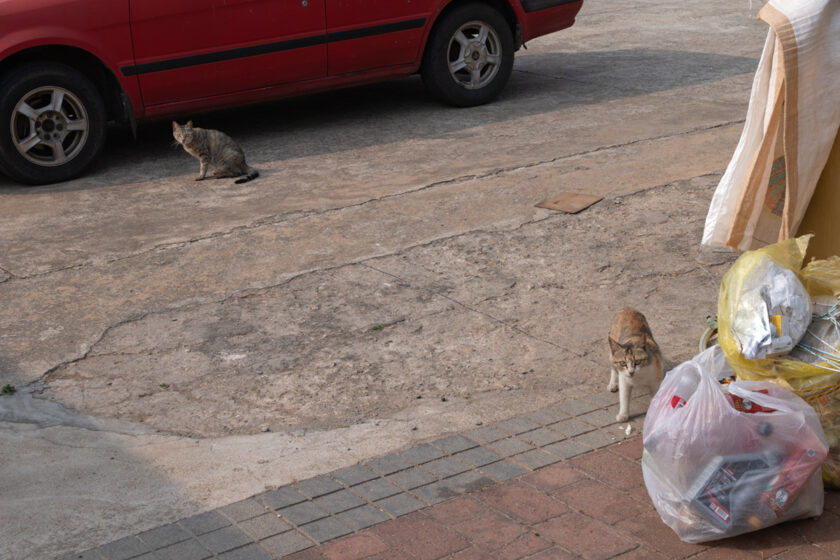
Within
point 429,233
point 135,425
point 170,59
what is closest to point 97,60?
point 170,59

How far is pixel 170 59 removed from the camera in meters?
8.05

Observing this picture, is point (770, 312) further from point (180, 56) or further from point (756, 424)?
point (180, 56)

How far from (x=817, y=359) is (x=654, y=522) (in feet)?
2.89

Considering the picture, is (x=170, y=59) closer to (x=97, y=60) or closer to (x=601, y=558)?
(x=97, y=60)

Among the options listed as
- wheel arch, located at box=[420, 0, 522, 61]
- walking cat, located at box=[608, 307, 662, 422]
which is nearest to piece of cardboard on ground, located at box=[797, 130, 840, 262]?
walking cat, located at box=[608, 307, 662, 422]

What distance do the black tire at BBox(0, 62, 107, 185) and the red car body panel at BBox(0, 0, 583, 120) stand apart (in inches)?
8.6

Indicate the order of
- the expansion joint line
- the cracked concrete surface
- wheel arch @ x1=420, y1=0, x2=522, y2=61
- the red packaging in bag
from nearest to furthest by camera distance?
the red packaging in bag → the cracked concrete surface → the expansion joint line → wheel arch @ x1=420, y1=0, x2=522, y2=61

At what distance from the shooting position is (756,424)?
3496 millimetres

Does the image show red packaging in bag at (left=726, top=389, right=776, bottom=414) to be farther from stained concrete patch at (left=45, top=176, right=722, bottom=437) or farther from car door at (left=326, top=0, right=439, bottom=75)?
car door at (left=326, top=0, right=439, bottom=75)

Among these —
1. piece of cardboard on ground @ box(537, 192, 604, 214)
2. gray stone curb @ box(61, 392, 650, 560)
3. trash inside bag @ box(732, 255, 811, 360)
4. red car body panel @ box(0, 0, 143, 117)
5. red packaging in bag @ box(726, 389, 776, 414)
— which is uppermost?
red car body panel @ box(0, 0, 143, 117)

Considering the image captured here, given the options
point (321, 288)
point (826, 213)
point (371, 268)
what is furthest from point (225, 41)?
point (826, 213)

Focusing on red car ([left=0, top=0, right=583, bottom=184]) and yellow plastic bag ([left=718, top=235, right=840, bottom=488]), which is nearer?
yellow plastic bag ([left=718, top=235, right=840, bottom=488])

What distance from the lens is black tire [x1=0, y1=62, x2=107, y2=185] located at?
24.9 feet

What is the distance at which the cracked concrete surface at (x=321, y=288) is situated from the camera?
4320 mm
